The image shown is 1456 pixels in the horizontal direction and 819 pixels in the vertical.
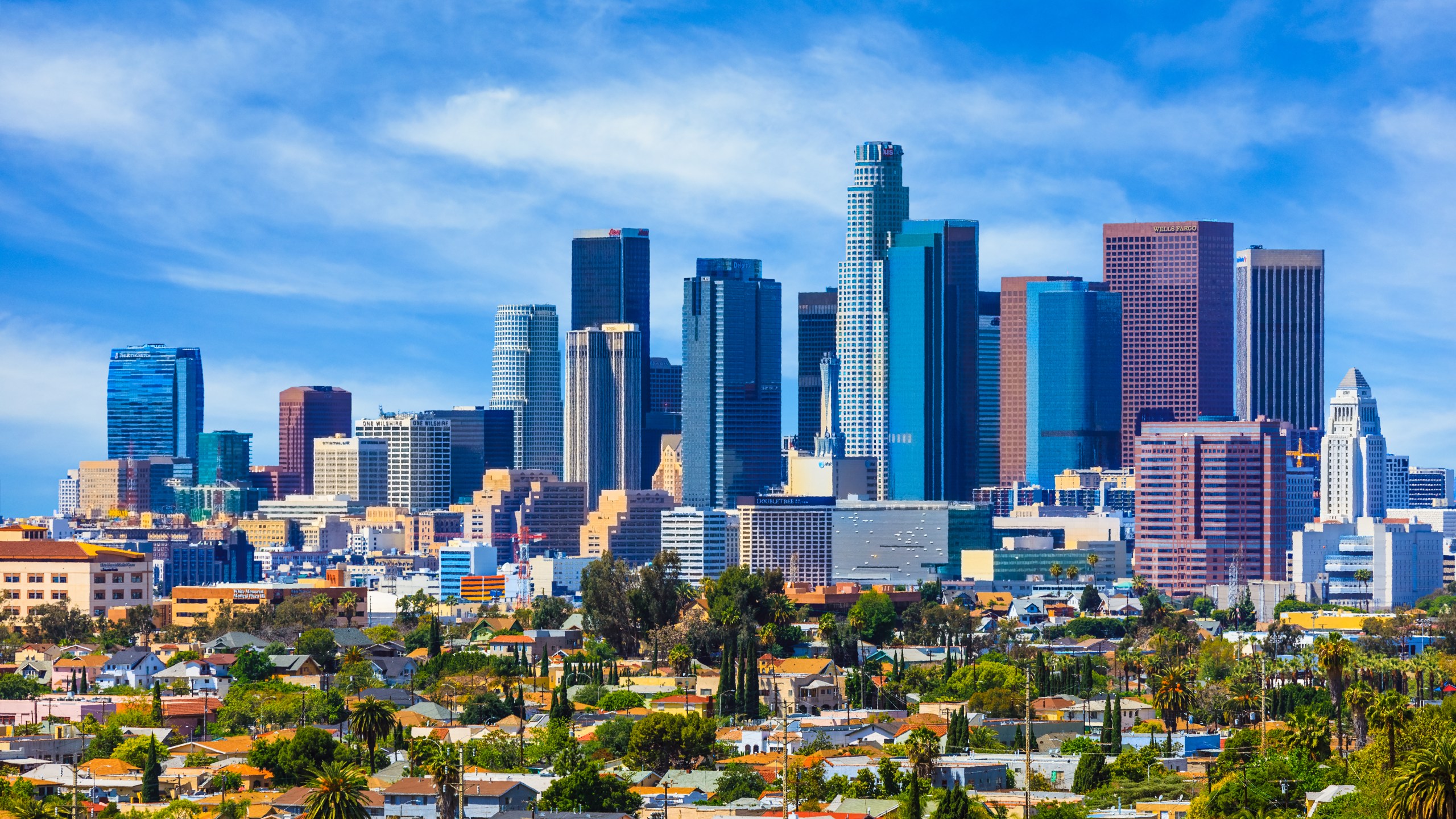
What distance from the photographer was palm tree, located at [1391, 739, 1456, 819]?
7444 centimetres

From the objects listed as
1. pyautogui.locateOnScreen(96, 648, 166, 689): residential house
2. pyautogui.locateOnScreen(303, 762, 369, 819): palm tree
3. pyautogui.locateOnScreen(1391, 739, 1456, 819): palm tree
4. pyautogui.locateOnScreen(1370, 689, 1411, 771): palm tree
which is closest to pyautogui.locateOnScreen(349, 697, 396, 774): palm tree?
pyautogui.locateOnScreen(303, 762, 369, 819): palm tree

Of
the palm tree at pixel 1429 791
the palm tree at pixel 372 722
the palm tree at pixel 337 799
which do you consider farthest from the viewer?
the palm tree at pixel 372 722

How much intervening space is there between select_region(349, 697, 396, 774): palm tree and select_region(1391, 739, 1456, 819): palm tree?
2137 inches

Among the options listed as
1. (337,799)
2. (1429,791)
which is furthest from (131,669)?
(1429,791)

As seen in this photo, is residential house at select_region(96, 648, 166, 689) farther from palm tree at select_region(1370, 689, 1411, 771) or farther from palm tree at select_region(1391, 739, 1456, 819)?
palm tree at select_region(1391, 739, 1456, 819)

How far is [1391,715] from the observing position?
10300cm

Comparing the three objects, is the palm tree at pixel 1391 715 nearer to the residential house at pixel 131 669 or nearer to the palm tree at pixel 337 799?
the palm tree at pixel 337 799

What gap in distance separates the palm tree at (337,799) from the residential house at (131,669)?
74.0 m

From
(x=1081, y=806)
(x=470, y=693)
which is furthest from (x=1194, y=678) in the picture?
(x=1081, y=806)

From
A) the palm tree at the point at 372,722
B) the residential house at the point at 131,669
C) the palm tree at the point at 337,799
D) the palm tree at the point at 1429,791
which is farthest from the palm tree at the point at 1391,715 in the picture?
the residential house at the point at 131,669

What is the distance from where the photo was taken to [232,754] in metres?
126

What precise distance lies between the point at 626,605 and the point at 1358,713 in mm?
80754

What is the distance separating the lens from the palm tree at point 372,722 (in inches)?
4683

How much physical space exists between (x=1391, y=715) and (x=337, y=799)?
4293 cm
